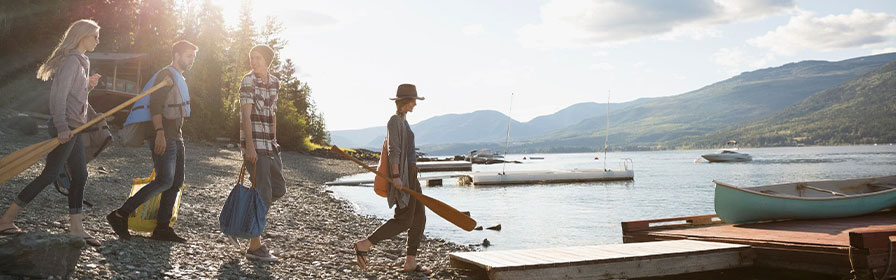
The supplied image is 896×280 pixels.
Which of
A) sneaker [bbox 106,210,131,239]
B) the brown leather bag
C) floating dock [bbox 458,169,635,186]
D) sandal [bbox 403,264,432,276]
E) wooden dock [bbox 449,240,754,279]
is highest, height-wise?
the brown leather bag

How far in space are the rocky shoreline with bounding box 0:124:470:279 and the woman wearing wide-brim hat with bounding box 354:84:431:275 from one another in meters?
0.53

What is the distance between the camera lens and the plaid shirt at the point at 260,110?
6.23m

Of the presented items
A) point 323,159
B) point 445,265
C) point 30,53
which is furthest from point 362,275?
point 323,159

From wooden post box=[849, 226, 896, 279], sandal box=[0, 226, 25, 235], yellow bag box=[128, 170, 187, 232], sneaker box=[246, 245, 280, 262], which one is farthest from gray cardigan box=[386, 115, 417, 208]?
wooden post box=[849, 226, 896, 279]

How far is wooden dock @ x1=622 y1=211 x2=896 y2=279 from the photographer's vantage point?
6977 millimetres

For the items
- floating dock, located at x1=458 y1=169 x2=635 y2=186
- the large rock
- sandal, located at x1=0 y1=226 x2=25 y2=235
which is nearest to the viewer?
the large rock

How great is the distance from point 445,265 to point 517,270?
1863 mm

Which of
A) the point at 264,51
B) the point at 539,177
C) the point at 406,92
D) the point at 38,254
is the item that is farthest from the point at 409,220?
the point at 539,177

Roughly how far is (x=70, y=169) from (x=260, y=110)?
1948 millimetres

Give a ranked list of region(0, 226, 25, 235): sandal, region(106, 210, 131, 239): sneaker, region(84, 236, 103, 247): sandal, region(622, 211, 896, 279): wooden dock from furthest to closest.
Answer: region(622, 211, 896, 279): wooden dock, region(106, 210, 131, 239): sneaker, region(84, 236, 103, 247): sandal, region(0, 226, 25, 235): sandal

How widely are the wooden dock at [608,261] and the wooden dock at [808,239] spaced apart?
1.48ft

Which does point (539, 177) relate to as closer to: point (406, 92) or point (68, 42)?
point (406, 92)

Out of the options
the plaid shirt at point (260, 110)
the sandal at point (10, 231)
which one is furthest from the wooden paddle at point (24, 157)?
the plaid shirt at point (260, 110)

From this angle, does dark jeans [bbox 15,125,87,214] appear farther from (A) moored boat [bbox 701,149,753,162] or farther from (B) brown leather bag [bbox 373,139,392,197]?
(A) moored boat [bbox 701,149,753,162]
